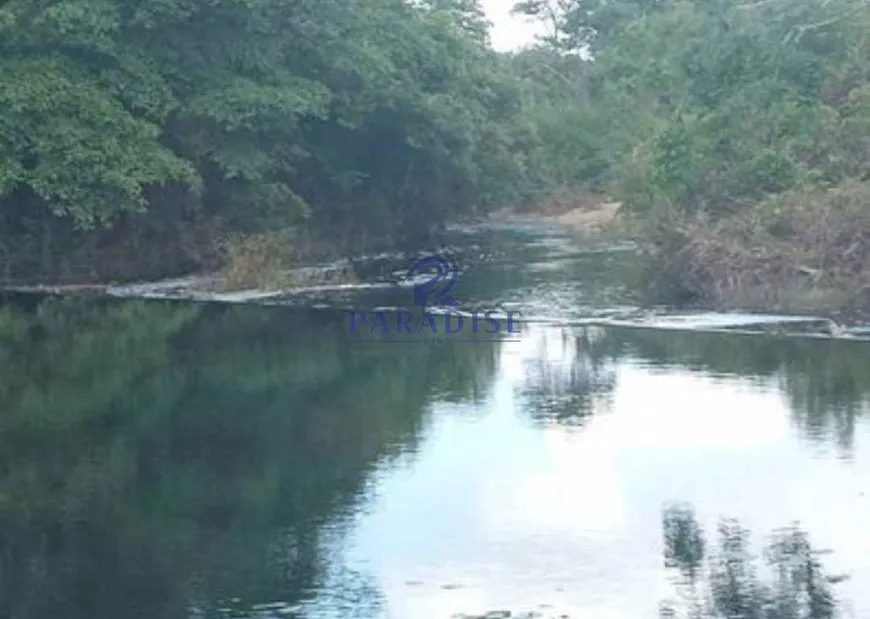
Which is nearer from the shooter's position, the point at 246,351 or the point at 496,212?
the point at 246,351

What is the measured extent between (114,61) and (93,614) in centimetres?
2045

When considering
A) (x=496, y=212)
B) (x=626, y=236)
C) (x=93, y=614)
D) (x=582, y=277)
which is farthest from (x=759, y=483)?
(x=496, y=212)

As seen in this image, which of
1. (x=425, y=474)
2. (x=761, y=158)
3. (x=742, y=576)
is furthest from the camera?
(x=761, y=158)

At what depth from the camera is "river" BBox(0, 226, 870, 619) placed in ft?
30.8

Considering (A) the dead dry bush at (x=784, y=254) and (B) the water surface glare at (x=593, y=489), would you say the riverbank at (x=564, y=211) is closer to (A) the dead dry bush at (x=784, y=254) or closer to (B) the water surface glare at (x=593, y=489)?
(A) the dead dry bush at (x=784, y=254)

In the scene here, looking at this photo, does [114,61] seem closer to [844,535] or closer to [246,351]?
[246,351]

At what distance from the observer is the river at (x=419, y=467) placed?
370 inches

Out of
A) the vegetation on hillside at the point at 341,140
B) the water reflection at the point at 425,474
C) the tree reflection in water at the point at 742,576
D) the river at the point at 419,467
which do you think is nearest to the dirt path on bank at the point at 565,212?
the vegetation on hillside at the point at 341,140

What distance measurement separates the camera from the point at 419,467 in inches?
499

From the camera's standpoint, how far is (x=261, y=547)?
33.9ft

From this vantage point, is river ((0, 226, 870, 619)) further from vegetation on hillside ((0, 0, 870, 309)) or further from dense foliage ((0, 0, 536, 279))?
dense foliage ((0, 0, 536, 279))

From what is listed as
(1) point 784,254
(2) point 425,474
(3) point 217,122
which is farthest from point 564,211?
(2) point 425,474

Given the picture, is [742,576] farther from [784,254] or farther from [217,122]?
[217,122]

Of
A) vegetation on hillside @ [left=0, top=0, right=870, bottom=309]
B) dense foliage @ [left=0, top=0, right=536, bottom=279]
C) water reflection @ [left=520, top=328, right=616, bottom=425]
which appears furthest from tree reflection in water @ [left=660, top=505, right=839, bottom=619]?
dense foliage @ [left=0, top=0, right=536, bottom=279]
